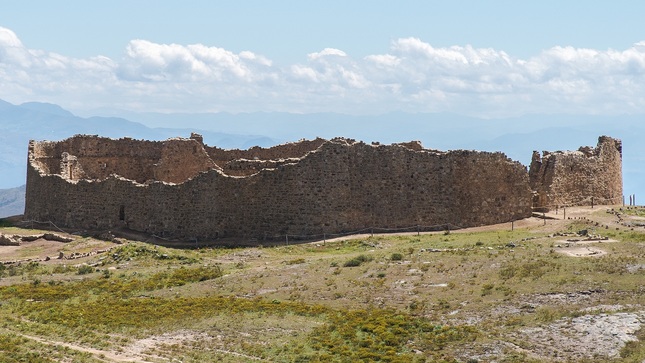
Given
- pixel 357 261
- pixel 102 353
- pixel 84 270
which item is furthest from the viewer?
pixel 84 270

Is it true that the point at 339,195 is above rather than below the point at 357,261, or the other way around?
above

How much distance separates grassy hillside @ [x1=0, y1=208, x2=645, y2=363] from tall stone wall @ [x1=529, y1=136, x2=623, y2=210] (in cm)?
621

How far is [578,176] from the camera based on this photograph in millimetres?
55250

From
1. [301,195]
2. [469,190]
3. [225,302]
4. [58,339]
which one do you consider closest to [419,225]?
[469,190]

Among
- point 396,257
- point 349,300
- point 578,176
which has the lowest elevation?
point 349,300

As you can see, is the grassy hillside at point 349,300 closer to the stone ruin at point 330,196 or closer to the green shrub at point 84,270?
the green shrub at point 84,270

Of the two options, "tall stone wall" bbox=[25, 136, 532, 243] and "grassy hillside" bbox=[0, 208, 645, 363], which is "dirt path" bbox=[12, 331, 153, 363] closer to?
"grassy hillside" bbox=[0, 208, 645, 363]

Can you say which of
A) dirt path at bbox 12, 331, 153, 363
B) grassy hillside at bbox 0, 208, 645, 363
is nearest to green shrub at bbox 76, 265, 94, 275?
grassy hillside at bbox 0, 208, 645, 363

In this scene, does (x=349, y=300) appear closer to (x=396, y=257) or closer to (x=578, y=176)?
(x=396, y=257)

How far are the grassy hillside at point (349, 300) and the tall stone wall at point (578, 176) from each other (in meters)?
6.21

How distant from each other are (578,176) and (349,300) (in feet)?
84.4

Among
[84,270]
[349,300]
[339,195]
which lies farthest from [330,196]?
[349,300]

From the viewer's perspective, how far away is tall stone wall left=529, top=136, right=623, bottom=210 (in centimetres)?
5338

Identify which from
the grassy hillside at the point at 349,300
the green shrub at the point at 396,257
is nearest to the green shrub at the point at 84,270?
the grassy hillside at the point at 349,300
